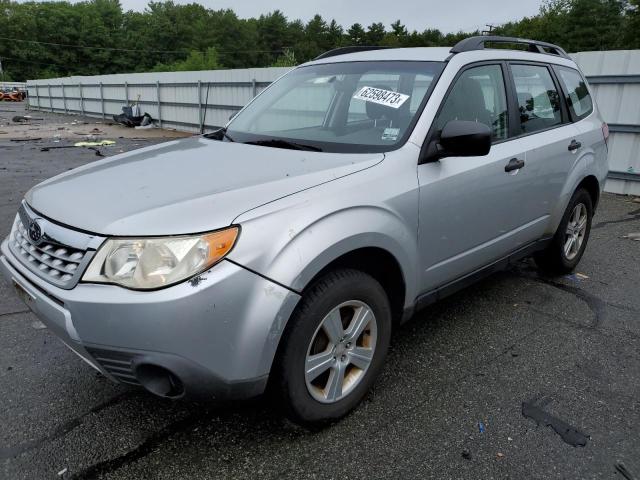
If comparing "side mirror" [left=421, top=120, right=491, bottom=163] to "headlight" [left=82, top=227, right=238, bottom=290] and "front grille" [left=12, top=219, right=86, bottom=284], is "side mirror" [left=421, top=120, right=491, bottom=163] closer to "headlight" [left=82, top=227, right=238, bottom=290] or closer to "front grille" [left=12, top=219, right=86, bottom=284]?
"headlight" [left=82, top=227, right=238, bottom=290]

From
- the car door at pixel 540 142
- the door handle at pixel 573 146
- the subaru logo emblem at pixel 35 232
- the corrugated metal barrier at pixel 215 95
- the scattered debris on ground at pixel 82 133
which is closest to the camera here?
the subaru logo emblem at pixel 35 232

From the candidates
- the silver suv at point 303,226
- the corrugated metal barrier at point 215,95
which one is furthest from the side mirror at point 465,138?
the corrugated metal barrier at point 215,95

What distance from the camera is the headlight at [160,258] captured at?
6.07 ft

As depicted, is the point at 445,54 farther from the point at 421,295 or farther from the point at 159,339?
the point at 159,339

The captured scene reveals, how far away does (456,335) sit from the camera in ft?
11.0

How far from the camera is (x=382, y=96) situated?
2979mm

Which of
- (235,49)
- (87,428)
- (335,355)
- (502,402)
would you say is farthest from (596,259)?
(235,49)

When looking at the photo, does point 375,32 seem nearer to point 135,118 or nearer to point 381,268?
point 135,118

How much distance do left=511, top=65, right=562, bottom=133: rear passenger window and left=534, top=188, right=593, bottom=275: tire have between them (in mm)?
734

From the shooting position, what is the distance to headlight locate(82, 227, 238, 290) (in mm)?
1850

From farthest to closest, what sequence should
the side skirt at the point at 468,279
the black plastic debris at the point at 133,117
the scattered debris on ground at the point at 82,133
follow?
the black plastic debris at the point at 133,117 → the scattered debris on ground at the point at 82,133 → the side skirt at the point at 468,279

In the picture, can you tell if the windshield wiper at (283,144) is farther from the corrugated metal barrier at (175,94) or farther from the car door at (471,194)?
the corrugated metal barrier at (175,94)

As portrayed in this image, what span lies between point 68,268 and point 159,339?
513 millimetres

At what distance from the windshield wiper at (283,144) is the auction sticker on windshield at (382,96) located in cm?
→ 53
